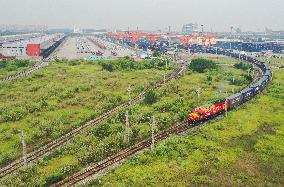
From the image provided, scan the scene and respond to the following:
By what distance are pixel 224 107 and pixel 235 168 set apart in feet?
71.1

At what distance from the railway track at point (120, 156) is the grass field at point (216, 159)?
6.35 ft

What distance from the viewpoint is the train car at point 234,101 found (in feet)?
209

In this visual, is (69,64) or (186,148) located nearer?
(186,148)

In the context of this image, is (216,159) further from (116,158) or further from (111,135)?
(111,135)

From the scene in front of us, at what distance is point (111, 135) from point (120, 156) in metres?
8.15

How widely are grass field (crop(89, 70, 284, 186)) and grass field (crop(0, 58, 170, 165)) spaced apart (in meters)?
17.2

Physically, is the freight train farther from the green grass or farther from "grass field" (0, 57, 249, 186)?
the green grass

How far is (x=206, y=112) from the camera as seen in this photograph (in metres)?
57.7

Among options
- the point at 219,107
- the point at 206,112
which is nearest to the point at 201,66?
the point at 219,107

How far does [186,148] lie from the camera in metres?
47.1

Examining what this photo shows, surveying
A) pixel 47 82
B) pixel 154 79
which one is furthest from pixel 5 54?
pixel 154 79

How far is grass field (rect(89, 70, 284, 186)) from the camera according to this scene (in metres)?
38.7

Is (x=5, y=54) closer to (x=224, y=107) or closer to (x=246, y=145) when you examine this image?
(x=224, y=107)

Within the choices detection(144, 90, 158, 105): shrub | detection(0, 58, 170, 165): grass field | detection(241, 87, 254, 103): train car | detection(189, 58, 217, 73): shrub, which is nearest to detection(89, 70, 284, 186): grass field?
detection(241, 87, 254, 103): train car
